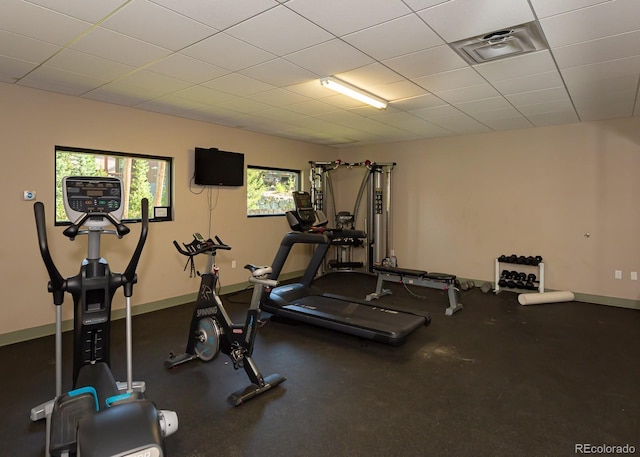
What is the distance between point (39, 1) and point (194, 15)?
0.83m

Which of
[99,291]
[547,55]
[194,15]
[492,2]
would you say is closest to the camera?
[492,2]

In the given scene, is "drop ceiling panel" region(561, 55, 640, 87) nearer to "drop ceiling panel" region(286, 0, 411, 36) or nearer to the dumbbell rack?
"drop ceiling panel" region(286, 0, 411, 36)

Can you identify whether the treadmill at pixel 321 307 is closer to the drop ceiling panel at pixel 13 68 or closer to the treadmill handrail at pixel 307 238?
the treadmill handrail at pixel 307 238

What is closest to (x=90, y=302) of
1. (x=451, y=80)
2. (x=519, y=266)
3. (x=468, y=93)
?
Answer: (x=451, y=80)

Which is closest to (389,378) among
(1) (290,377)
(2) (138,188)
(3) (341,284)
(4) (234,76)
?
(1) (290,377)

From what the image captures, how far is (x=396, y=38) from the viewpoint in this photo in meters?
2.53

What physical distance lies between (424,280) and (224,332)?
116 inches

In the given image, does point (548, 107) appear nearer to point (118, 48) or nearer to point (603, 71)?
point (603, 71)

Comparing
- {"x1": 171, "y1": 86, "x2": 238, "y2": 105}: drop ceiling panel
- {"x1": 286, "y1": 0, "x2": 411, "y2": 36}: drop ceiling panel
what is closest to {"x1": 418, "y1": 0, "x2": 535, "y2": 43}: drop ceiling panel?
{"x1": 286, "y1": 0, "x2": 411, "y2": 36}: drop ceiling panel

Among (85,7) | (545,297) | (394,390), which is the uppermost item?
(85,7)

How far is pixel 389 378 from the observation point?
2.98m

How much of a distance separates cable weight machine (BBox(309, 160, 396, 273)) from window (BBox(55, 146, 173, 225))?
2669 millimetres

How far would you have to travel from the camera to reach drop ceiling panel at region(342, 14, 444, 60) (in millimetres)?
2342

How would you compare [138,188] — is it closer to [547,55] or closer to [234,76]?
[234,76]
